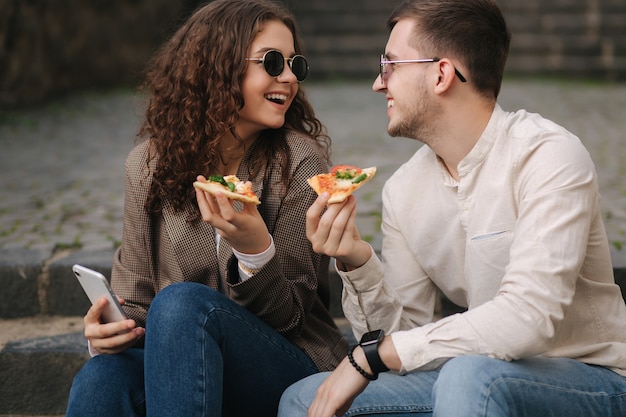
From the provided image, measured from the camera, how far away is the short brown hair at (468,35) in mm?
2957

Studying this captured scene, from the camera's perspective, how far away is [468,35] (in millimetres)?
2957

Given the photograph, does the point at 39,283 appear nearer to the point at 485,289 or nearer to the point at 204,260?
the point at 204,260

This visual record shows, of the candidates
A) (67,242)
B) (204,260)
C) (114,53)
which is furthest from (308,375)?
(114,53)

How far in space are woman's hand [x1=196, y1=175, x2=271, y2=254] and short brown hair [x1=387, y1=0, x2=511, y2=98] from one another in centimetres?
82

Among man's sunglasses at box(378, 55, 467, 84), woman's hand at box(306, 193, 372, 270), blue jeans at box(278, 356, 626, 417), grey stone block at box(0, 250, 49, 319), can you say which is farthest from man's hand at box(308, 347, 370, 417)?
grey stone block at box(0, 250, 49, 319)

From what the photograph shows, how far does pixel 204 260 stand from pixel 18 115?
24.5ft

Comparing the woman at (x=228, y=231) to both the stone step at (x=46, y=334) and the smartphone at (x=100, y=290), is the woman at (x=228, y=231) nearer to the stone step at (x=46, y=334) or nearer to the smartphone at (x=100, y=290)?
the smartphone at (x=100, y=290)

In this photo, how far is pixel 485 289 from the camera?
2930mm

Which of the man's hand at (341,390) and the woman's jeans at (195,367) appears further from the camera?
the woman's jeans at (195,367)

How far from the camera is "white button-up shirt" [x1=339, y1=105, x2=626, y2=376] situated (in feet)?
8.36

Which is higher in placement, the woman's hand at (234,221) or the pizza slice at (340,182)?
the pizza slice at (340,182)

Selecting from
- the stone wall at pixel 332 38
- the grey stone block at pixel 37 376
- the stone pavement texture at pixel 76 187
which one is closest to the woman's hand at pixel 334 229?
the stone pavement texture at pixel 76 187

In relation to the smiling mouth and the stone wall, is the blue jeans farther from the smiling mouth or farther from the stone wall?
the stone wall

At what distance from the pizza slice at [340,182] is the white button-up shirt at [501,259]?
0.28m
